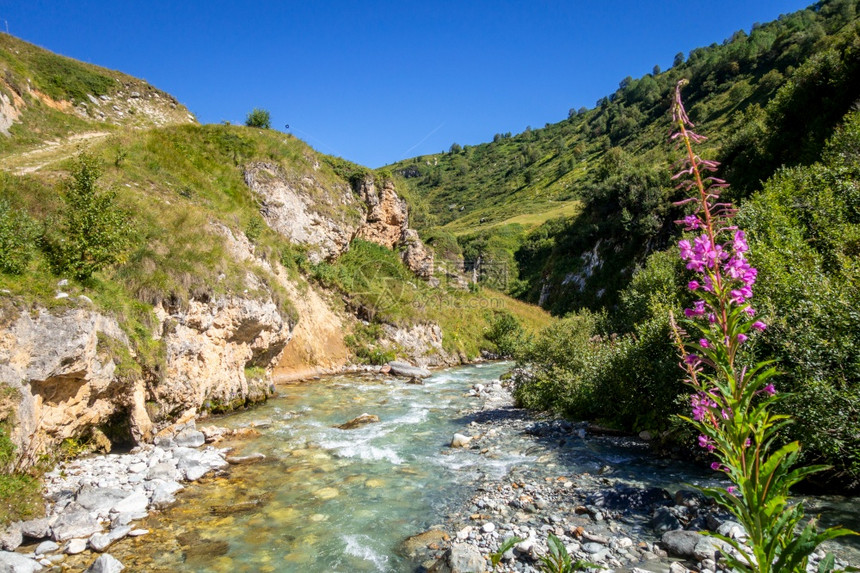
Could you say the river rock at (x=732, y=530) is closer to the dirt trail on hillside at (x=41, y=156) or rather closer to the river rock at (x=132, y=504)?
the river rock at (x=132, y=504)

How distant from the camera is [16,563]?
6449 mm

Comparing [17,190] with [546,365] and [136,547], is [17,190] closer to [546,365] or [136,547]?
[136,547]

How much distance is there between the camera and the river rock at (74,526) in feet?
24.6

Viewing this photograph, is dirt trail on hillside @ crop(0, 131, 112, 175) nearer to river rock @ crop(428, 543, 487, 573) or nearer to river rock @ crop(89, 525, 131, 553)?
river rock @ crop(89, 525, 131, 553)

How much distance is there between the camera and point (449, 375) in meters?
29.0

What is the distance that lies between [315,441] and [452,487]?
541cm

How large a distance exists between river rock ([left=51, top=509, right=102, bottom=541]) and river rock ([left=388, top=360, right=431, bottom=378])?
63.8 feet

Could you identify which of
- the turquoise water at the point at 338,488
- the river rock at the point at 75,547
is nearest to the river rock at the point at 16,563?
the river rock at the point at 75,547

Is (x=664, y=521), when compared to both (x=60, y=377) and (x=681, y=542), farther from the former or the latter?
(x=60, y=377)

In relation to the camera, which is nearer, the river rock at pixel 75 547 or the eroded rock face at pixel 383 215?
the river rock at pixel 75 547

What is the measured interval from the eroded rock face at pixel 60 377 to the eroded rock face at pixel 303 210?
2063 cm

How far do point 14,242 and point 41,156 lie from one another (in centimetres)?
1427

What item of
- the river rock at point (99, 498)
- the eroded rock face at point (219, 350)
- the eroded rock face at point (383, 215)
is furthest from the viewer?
the eroded rock face at point (383, 215)

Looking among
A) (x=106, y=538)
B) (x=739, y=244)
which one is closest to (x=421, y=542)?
(x=106, y=538)
